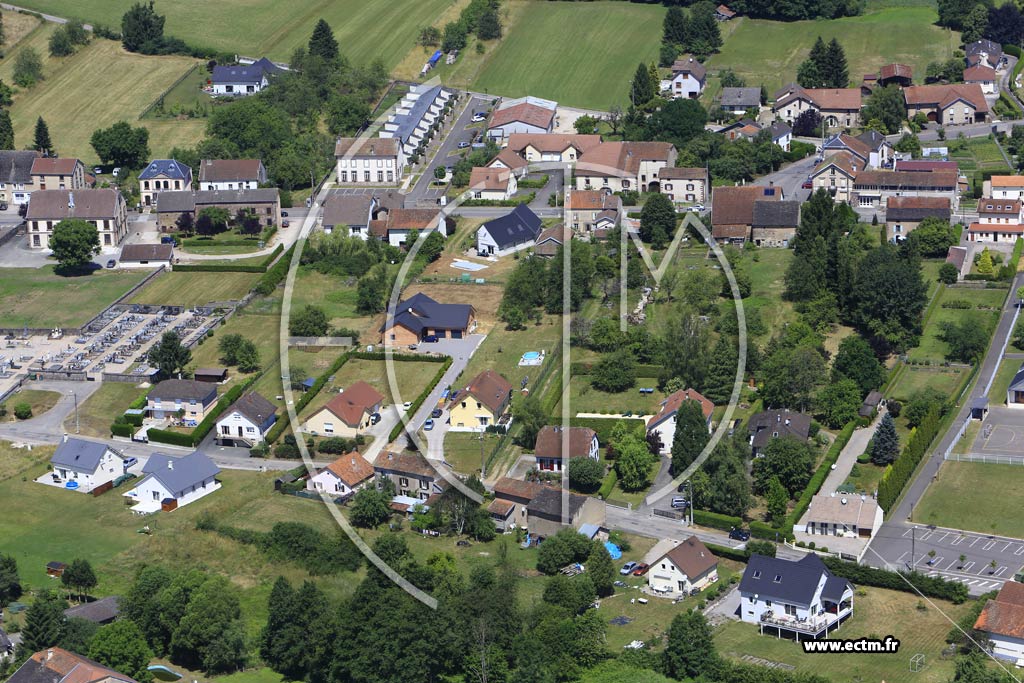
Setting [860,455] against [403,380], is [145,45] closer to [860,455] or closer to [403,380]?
[403,380]

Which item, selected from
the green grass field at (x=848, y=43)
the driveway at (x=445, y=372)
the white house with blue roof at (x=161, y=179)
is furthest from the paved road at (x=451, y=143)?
the driveway at (x=445, y=372)

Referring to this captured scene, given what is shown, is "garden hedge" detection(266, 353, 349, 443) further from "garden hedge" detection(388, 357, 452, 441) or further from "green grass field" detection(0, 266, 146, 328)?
"green grass field" detection(0, 266, 146, 328)

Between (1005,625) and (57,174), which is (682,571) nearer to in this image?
(1005,625)

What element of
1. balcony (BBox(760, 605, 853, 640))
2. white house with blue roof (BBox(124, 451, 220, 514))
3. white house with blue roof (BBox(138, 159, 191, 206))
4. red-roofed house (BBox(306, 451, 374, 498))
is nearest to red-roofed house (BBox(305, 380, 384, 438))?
red-roofed house (BBox(306, 451, 374, 498))

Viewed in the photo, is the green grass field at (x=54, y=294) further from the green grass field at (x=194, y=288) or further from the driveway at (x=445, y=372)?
the driveway at (x=445, y=372)

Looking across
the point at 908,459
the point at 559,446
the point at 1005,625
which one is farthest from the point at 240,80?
the point at 1005,625

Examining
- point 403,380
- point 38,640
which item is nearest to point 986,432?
point 403,380
